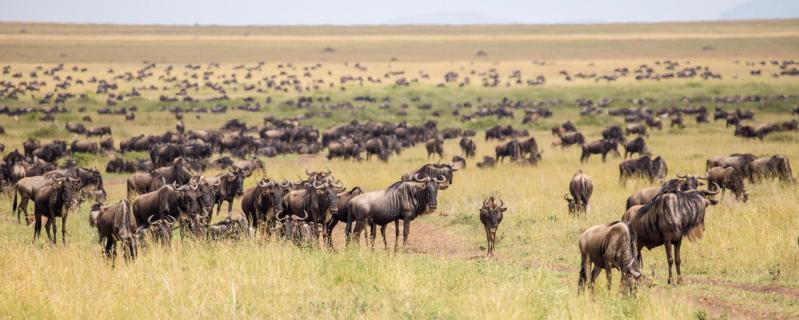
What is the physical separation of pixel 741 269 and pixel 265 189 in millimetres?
8495

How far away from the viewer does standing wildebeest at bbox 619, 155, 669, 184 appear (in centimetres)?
2212

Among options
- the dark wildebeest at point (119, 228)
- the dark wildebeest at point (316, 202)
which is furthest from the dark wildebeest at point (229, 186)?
the dark wildebeest at point (119, 228)

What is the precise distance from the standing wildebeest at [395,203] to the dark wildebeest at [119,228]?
3.96 m

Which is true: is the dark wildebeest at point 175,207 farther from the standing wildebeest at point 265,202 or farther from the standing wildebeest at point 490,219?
Answer: the standing wildebeest at point 490,219

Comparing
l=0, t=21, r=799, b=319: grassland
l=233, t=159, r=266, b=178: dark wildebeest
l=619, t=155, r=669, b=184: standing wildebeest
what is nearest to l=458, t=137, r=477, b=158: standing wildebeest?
l=0, t=21, r=799, b=319: grassland

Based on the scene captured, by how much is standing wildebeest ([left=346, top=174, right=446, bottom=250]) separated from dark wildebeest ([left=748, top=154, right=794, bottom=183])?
1008cm

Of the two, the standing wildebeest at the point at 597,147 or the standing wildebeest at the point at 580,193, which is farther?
the standing wildebeest at the point at 597,147

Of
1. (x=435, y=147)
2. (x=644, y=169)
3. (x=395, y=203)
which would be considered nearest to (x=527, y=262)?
(x=395, y=203)

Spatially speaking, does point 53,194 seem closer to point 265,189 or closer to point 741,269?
point 265,189

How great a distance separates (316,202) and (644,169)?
10.9 m

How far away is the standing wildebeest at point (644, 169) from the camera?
72.6ft

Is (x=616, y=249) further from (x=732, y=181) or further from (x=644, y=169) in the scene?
(x=644, y=169)

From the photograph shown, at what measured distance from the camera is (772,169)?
20.7 m

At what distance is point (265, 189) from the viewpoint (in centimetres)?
1575
